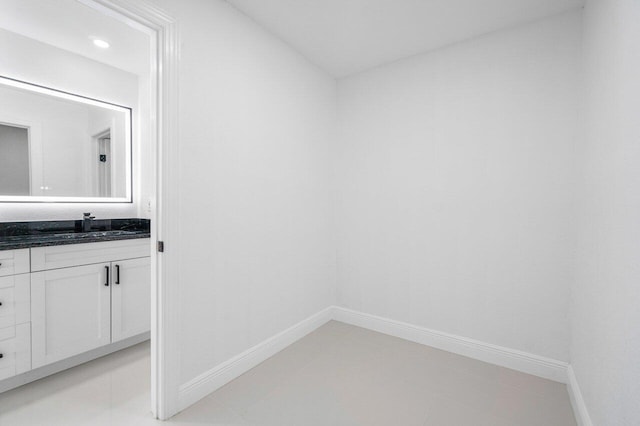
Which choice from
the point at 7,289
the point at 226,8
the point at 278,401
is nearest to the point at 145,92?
the point at 226,8

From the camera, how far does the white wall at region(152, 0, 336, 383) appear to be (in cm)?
182

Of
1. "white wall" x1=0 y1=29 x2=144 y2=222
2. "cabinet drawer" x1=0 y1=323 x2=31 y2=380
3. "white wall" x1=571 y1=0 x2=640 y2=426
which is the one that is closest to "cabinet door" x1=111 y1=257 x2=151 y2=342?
"cabinet drawer" x1=0 y1=323 x2=31 y2=380

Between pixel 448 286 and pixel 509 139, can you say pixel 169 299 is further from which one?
pixel 509 139

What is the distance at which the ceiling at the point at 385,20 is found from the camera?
199 cm

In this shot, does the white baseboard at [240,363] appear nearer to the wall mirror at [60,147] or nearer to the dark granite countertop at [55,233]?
the dark granite countertop at [55,233]

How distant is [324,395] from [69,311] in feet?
6.27

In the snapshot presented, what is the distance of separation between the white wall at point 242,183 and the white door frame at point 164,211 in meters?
0.07

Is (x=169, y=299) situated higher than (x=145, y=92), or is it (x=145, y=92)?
(x=145, y=92)

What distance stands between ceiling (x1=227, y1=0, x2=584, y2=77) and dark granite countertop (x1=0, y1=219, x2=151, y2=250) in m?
1.97

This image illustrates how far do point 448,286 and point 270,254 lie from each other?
1.55 meters

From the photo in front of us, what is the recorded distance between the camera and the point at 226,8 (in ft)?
6.54

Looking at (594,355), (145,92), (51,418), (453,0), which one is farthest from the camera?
(145,92)

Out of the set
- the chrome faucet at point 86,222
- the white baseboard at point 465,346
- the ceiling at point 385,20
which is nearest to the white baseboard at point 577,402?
the white baseboard at point 465,346

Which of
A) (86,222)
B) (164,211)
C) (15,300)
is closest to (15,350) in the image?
(15,300)
